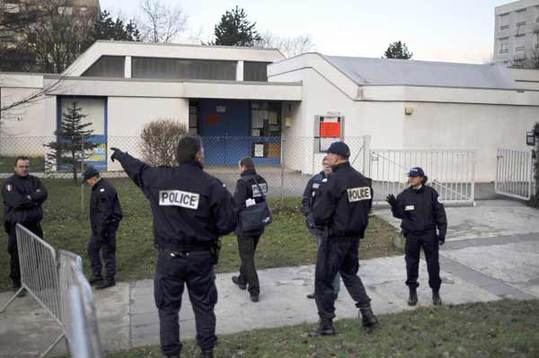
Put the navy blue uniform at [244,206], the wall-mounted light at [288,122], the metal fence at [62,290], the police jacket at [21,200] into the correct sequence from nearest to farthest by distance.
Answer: the metal fence at [62,290] < the navy blue uniform at [244,206] < the police jacket at [21,200] < the wall-mounted light at [288,122]

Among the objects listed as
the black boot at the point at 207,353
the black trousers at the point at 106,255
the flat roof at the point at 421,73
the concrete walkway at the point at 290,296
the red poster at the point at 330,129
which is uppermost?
the flat roof at the point at 421,73

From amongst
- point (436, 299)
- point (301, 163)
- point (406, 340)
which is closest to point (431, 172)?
point (301, 163)

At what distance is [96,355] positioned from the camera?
276 centimetres

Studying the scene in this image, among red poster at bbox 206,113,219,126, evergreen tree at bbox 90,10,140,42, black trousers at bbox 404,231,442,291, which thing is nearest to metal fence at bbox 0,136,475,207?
red poster at bbox 206,113,219,126

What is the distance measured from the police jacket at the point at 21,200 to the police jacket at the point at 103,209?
0.68 m

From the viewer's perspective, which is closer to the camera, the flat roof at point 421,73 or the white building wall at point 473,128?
the white building wall at point 473,128

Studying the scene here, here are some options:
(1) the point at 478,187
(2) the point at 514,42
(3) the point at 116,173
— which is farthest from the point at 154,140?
(2) the point at 514,42

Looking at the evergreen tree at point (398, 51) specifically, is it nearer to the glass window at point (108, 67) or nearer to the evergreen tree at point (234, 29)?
the evergreen tree at point (234, 29)

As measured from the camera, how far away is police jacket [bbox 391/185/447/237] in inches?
295

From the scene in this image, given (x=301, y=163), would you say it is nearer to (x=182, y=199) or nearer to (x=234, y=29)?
(x=182, y=199)

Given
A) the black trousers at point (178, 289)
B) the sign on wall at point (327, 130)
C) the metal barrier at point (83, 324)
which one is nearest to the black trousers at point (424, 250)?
the black trousers at point (178, 289)

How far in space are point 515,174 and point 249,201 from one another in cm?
1069

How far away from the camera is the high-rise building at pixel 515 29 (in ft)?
285

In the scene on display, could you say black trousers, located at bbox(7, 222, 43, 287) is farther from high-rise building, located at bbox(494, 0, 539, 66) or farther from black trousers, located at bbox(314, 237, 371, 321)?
high-rise building, located at bbox(494, 0, 539, 66)
